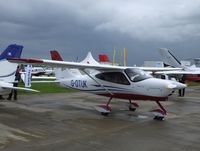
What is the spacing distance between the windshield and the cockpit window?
249 mm

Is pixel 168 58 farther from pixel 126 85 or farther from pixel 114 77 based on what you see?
pixel 126 85

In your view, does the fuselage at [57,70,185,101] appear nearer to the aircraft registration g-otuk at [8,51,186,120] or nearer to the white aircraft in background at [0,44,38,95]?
the aircraft registration g-otuk at [8,51,186,120]

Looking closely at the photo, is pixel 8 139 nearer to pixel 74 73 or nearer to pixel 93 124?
pixel 93 124

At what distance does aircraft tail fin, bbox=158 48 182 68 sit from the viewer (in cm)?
3441

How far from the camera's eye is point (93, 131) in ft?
29.0

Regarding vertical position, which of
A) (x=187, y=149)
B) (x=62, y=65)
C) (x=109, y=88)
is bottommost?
(x=187, y=149)

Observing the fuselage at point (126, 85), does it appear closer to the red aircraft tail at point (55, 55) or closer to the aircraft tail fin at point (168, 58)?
the red aircraft tail at point (55, 55)

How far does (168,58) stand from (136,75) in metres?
24.3

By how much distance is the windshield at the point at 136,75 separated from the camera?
38.7ft

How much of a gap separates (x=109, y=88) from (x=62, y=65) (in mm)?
2293

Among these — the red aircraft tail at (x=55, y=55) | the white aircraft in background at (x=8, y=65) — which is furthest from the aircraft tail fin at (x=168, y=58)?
the white aircraft in background at (x=8, y=65)

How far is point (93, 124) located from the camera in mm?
10023

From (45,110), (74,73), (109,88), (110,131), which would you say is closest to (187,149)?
(110,131)

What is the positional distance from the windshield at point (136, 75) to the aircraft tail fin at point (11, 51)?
4.78 meters
